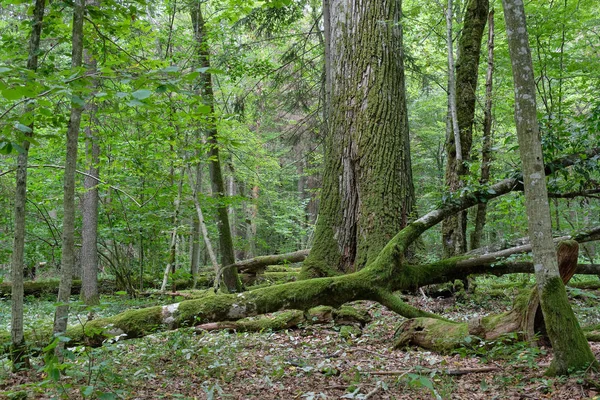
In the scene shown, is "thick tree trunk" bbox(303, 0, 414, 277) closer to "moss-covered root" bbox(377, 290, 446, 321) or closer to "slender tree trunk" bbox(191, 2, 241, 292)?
"moss-covered root" bbox(377, 290, 446, 321)

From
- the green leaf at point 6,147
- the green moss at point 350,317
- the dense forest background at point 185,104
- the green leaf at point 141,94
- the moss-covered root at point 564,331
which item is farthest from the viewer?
the green moss at point 350,317

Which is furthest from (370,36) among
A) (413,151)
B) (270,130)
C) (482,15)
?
(270,130)

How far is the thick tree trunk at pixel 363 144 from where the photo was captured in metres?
6.39

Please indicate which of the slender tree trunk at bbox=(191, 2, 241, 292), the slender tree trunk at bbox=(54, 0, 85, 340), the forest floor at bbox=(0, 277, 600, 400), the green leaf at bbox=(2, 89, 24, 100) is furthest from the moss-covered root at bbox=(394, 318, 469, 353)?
the slender tree trunk at bbox=(191, 2, 241, 292)

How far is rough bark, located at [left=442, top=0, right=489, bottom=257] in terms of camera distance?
7.43m

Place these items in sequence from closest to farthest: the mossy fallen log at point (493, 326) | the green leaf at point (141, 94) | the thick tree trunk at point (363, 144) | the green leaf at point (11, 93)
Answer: the green leaf at point (141, 94)
the green leaf at point (11, 93)
the mossy fallen log at point (493, 326)
the thick tree trunk at point (363, 144)

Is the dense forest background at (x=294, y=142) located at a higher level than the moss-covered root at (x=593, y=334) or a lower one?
higher

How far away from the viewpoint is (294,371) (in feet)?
13.8

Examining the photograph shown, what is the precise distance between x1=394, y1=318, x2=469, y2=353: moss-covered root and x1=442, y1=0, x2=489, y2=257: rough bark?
276 cm

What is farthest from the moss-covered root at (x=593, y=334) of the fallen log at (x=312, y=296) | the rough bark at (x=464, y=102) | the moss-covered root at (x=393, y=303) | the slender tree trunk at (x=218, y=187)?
the slender tree trunk at (x=218, y=187)

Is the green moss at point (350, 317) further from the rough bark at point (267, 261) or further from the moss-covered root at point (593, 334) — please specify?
the rough bark at point (267, 261)

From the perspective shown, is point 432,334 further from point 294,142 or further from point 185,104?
point 294,142

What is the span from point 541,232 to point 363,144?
11.9 ft

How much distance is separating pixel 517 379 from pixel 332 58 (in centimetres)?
543
